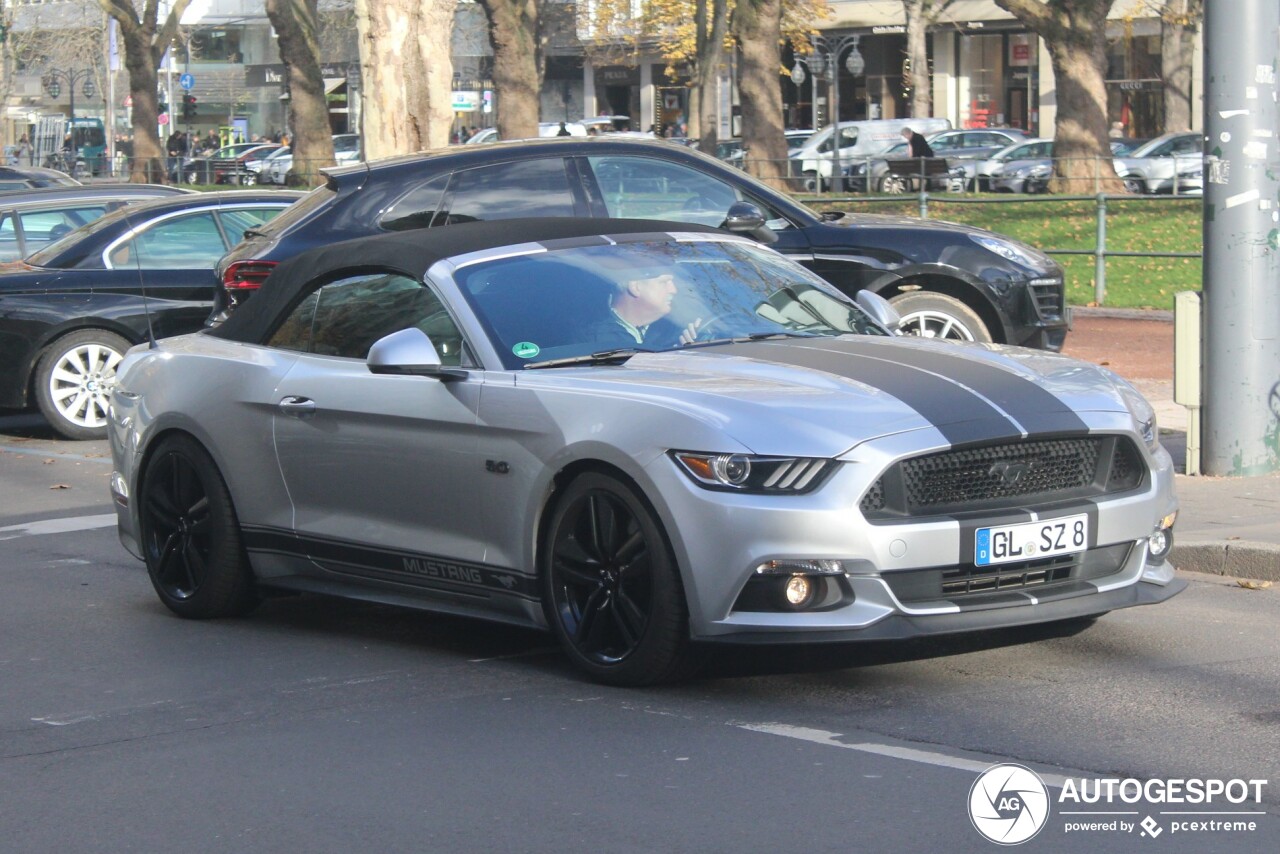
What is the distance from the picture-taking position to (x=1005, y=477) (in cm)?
593

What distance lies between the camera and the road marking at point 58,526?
33.8ft

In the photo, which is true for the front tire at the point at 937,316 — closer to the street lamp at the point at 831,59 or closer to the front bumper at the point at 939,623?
the front bumper at the point at 939,623

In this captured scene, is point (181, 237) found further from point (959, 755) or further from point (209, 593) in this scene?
point (959, 755)

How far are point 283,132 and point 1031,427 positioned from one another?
91693 mm

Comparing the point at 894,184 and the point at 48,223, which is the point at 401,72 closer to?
the point at 48,223

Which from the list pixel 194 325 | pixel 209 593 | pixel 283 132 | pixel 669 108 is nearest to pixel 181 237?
pixel 194 325

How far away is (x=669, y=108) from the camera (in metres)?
78.6

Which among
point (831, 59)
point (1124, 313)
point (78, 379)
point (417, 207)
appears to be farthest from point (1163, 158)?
point (417, 207)

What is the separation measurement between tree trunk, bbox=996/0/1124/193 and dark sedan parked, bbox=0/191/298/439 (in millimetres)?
19385

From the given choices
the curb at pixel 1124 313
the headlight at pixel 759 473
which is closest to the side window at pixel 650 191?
the headlight at pixel 759 473

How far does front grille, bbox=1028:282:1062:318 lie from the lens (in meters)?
12.0

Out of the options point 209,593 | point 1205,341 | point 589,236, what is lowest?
point 209,593

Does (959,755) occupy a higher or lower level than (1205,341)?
lower

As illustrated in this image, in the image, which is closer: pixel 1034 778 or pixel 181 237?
pixel 1034 778
